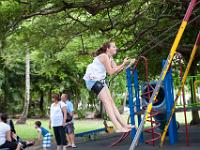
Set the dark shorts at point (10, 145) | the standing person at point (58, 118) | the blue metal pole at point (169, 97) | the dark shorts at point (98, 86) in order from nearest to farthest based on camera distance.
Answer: the dark shorts at point (98, 86)
the dark shorts at point (10, 145)
the standing person at point (58, 118)
the blue metal pole at point (169, 97)

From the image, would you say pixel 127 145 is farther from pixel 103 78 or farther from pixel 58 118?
pixel 103 78

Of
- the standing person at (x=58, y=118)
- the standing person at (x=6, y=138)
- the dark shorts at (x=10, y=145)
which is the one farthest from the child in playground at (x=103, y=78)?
the standing person at (x=58, y=118)

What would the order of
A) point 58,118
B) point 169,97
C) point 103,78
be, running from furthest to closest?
1. point 169,97
2. point 58,118
3. point 103,78

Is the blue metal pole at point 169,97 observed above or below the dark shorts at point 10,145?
above

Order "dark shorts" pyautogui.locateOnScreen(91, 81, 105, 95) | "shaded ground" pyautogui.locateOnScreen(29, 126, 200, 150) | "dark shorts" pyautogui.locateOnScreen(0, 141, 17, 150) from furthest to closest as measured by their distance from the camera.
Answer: "shaded ground" pyautogui.locateOnScreen(29, 126, 200, 150) < "dark shorts" pyautogui.locateOnScreen(0, 141, 17, 150) < "dark shorts" pyautogui.locateOnScreen(91, 81, 105, 95)

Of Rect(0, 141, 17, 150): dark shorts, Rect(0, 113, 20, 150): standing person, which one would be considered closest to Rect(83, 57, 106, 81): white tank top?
Rect(0, 113, 20, 150): standing person

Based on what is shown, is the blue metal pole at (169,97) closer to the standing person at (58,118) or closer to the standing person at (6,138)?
the standing person at (58,118)

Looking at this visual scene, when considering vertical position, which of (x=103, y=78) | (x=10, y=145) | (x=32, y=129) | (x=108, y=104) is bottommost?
(x=10, y=145)

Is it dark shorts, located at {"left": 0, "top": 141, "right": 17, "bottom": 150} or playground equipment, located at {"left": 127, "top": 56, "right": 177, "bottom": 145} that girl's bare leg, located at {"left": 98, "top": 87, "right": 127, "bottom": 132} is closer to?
dark shorts, located at {"left": 0, "top": 141, "right": 17, "bottom": 150}

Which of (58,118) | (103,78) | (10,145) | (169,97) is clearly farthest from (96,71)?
(169,97)

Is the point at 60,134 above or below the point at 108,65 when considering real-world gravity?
below

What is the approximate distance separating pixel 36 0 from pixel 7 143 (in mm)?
4174

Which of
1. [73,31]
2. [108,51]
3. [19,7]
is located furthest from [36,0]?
[108,51]

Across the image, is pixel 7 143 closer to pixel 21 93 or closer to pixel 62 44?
pixel 62 44
